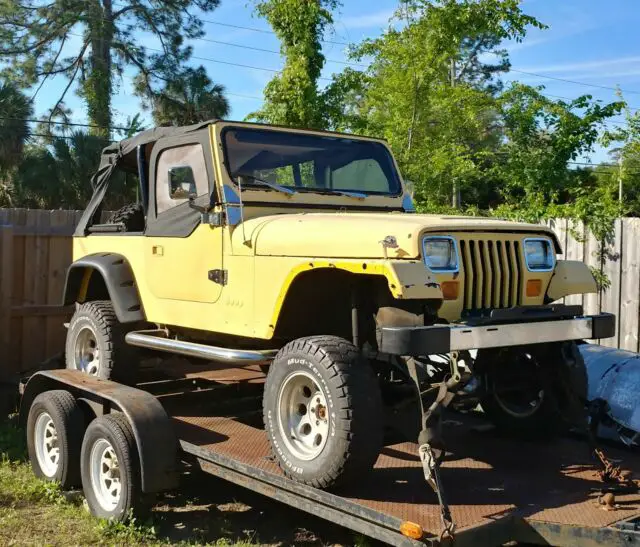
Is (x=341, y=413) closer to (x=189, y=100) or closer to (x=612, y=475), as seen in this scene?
(x=612, y=475)

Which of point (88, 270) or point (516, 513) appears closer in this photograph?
point (516, 513)

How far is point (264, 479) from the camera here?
4137mm

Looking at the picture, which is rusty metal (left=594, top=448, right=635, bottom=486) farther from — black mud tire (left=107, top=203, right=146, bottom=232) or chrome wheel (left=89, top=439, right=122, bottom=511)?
black mud tire (left=107, top=203, right=146, bottom=232)

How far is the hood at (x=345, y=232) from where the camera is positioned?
155 inches

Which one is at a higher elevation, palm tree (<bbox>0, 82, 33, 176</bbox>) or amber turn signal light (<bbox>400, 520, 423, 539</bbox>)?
palm tree (<bbox>0, 82, 33, 176</bbox>)

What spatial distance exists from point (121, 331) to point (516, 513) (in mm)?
3556

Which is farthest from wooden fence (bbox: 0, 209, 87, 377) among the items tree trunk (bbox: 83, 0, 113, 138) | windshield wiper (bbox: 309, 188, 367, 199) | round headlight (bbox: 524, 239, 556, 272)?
tree trunk (bbox: 83, 0, 113, 138)

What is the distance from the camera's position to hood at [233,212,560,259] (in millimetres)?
3949

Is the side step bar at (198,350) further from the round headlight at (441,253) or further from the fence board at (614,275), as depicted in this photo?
the fence board at (614,275)

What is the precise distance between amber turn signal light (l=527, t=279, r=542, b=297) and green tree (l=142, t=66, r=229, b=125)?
870 inches

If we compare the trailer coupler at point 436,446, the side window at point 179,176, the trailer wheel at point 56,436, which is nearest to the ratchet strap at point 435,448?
the trailer coupler at point 436,446

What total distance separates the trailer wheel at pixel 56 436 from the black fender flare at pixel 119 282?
2.38ft

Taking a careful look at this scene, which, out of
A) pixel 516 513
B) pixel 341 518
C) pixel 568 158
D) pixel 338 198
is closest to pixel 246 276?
pixel 338 198

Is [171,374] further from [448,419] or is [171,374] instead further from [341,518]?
[341,518]
